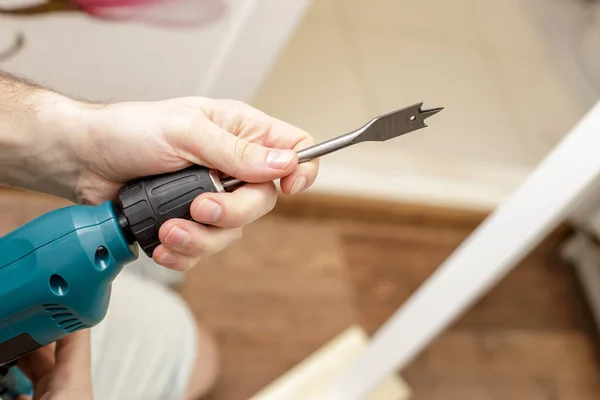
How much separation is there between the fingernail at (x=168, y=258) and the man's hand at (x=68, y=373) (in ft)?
0.35

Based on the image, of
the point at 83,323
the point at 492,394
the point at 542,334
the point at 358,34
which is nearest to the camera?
the point at 83,323

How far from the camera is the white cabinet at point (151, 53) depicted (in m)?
Result: 0.78

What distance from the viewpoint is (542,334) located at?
47.2 inches

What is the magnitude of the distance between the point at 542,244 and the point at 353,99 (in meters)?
0.52

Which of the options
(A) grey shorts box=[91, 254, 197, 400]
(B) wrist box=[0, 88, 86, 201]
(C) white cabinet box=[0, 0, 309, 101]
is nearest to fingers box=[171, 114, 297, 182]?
(B) wrist box=[0, 88, 86, 201]

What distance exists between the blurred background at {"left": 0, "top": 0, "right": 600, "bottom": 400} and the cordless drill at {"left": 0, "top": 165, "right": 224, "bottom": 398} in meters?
0.44

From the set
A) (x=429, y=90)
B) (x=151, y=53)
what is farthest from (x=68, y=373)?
(x=429, y=90)

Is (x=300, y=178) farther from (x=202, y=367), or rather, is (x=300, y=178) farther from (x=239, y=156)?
(x=202, y=367)

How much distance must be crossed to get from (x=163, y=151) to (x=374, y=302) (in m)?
0.77

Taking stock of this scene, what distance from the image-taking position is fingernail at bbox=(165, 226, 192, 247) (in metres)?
0.42

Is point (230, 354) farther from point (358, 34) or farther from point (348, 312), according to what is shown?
point (358, 34)

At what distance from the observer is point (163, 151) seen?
45 cm

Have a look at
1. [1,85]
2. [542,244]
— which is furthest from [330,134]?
[1,85]

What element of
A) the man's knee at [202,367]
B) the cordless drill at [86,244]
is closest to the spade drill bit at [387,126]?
the cordless drill at [86,244]
